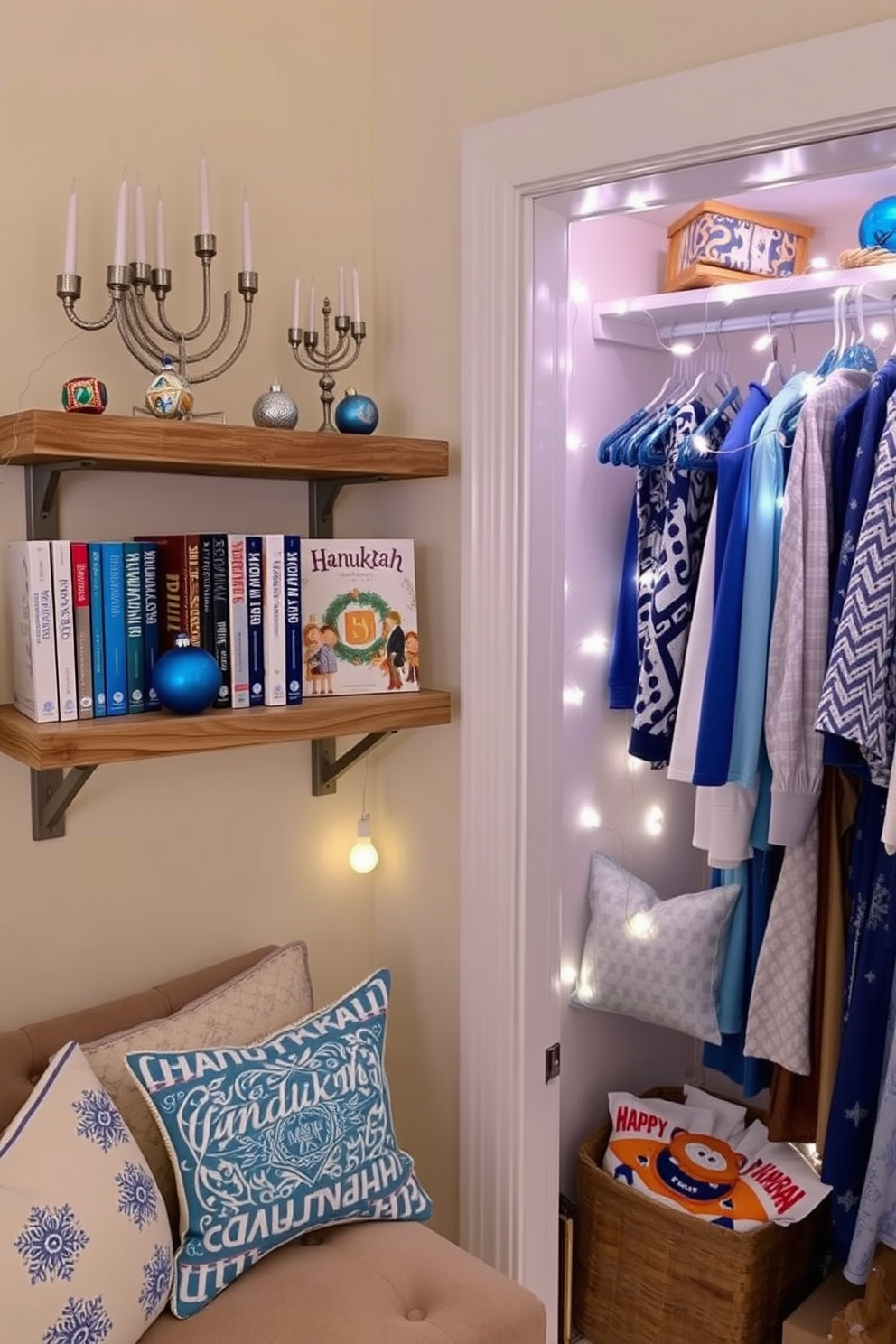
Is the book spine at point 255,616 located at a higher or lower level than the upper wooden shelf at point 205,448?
lower

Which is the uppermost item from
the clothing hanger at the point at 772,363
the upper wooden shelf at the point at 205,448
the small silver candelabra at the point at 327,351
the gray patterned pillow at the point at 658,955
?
the clothing hanger at the point at 772,363

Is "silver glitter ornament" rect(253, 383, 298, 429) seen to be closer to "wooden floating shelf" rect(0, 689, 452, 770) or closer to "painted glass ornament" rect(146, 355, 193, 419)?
"painted glass ornament" rect(146, 355, 193, 419)

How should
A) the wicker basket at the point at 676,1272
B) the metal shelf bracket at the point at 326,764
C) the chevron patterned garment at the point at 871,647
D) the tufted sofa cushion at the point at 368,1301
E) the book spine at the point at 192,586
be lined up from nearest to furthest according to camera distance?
the tufted sofa cushion at the point at 368,1301
the book spine at the point at 192,586
the chevron patterned garment at the point at 871,647
the metal shelf bracket at the point at 326,764
the wicker basket at the point at 676,1272

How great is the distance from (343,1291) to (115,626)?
94 centimetres

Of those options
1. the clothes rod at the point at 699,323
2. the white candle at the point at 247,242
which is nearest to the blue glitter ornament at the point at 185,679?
the white candle at the point at 247,242

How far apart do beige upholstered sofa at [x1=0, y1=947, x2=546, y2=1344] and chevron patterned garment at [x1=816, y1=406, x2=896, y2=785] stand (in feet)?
3.08

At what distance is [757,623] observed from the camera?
7.21 ft

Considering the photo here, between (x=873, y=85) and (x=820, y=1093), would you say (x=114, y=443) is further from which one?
(x=820, y=1093)

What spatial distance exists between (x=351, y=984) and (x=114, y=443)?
1.11m

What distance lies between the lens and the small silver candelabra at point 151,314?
171 centimetres

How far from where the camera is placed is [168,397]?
5.64 ft

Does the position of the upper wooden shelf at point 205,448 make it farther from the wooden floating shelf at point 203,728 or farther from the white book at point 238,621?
the wooden floating shelf at point 203,728

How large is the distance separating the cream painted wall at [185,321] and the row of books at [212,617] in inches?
6.6

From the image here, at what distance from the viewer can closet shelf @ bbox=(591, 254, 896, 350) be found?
228 cm
